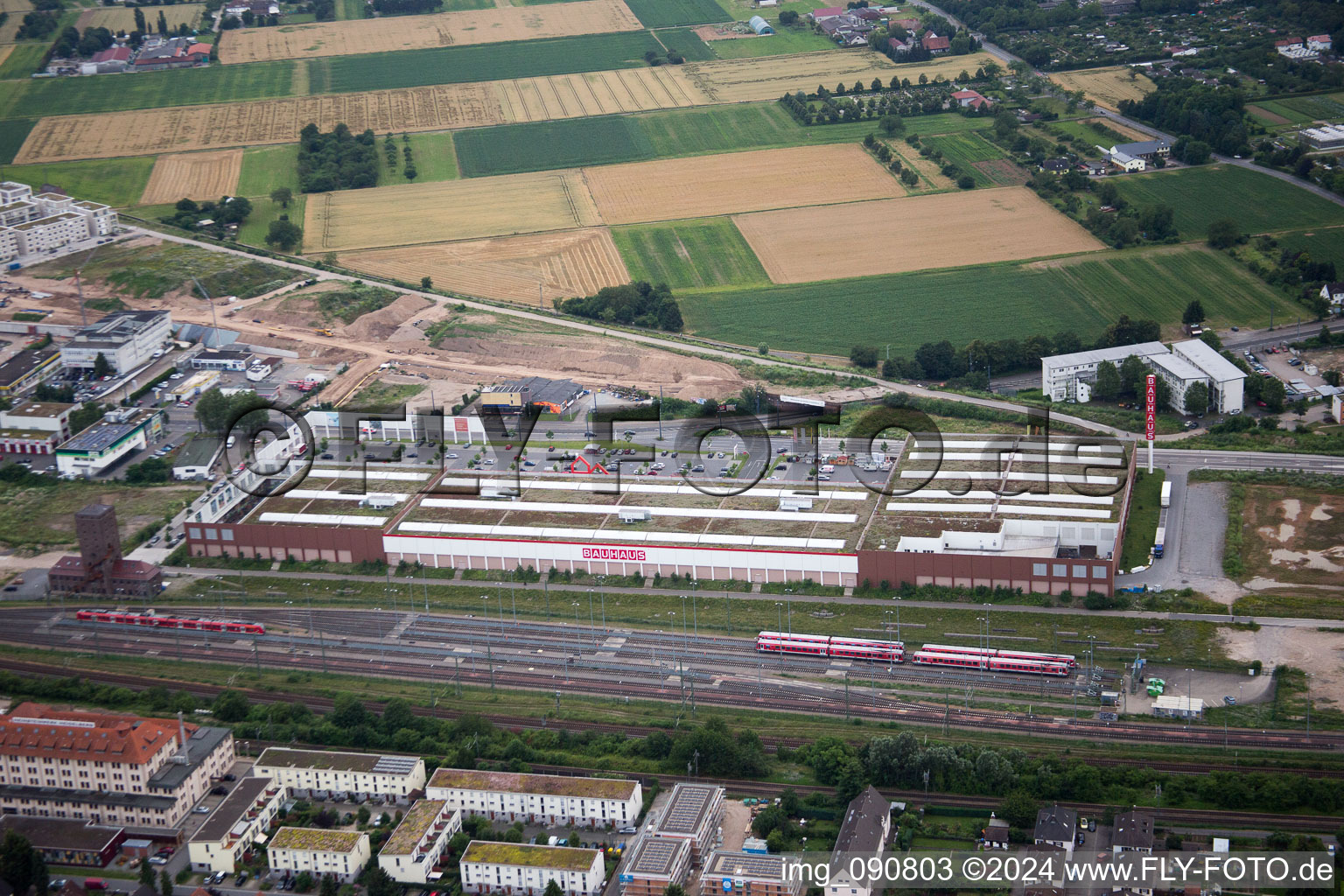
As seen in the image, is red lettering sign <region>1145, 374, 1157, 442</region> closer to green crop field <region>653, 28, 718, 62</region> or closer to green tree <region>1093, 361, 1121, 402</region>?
green tree <region>1093, 361, 1121, 402</region>

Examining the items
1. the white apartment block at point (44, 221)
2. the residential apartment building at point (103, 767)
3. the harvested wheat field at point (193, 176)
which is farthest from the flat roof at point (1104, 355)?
the white apartment block at point (44, 221)

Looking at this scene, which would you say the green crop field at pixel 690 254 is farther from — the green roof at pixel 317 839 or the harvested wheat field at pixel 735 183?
the green roof at pixel 317 839

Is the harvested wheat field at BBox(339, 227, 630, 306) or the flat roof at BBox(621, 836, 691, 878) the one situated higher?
Result: the harvested wheat field at BBox(339, 227, 630, 306)

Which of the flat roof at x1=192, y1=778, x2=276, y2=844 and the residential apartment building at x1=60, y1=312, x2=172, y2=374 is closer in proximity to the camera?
the flat roof at x1=192, y1=778, x2=276, y2=844

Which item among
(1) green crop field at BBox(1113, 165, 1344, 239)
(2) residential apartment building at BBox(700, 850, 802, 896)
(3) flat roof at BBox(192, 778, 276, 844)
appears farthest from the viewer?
(1) green crop field at BBox(1113, 165, 1344, 239)

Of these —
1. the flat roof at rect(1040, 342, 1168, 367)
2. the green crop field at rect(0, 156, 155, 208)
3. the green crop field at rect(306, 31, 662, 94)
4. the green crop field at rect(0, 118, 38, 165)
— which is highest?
the green crop field at rect(306, 31, 662, 94)

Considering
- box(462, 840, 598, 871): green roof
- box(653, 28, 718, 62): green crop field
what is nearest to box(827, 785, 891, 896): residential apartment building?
box(462, 840, 598, 871): green roof

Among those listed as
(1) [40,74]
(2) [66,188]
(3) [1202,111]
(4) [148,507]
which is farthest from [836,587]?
(1) [40,74]
